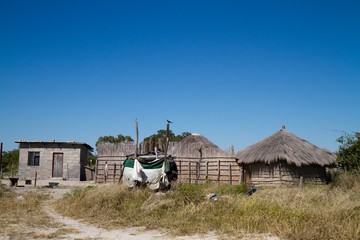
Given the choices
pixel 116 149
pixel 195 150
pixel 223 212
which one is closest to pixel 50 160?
pixel 116 149

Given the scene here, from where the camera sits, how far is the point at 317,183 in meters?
18.2

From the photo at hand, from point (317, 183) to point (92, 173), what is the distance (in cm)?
1577

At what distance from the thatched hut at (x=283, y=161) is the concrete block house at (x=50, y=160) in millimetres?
12363

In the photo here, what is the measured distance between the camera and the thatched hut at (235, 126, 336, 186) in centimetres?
1695

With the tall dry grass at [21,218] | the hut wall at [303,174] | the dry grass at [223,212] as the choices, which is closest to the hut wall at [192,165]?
the hut wall at [303,174]

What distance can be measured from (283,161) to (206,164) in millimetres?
4087

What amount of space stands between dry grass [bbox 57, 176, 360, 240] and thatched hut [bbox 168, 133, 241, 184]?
27.5ft

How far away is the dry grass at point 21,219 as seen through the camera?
7180mm

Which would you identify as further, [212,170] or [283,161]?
[212,170]

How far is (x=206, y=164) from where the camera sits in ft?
61.2

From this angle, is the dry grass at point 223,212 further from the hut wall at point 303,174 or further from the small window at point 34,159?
the small window at point 34,159

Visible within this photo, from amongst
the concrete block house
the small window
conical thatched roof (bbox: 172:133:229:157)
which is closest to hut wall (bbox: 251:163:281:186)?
conical thatched roof (bbox: 172:133:229:157)

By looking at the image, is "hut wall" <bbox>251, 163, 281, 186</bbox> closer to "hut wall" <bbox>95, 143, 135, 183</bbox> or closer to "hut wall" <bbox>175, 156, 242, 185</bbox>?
"hut wall" <bbox>175, 156, 242, 185</bbox>

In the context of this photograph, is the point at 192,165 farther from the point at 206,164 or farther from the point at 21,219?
the point at 21,219
